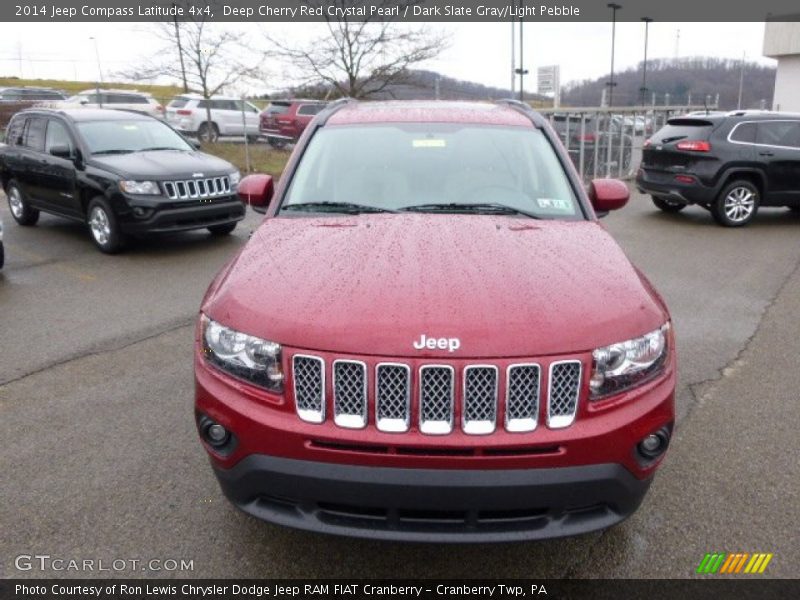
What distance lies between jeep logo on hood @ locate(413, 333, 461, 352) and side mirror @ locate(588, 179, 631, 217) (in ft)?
7.00

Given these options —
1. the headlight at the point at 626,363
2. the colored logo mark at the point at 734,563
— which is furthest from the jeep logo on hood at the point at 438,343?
the colored logo mark at the point at 734,563

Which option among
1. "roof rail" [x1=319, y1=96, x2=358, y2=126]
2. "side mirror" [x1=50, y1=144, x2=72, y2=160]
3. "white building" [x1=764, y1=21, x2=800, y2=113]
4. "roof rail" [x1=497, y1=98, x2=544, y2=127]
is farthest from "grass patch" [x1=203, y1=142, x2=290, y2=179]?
"white building" [x1=764, y1=21, x2=800, y2=113]

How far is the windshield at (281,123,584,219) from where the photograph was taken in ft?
11.8

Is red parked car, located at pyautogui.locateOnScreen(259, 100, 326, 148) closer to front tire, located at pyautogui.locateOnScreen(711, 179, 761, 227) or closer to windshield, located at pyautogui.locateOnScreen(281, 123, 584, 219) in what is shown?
front tire, located at pyautogui.locateOnScreen(711, 179, 761, 227)

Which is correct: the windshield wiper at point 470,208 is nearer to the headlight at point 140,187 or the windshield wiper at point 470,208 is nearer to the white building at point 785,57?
the headlight at point 140,187

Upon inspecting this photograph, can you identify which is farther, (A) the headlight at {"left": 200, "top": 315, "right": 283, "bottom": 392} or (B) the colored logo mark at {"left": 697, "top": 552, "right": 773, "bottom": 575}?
(B) the colored logo mark at {"left": 697, "top": 552, "right": 773, "bottom": 575}

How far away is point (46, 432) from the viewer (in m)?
3.91

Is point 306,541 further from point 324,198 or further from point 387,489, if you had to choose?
point 324,198

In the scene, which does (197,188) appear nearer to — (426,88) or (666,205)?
(666,205)

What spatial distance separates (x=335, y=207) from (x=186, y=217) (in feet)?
18.5

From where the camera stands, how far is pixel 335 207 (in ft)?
11.6

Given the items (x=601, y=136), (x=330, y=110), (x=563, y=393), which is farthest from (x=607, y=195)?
(x=601, y=136)

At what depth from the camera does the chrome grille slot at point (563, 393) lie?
7.55 feet
